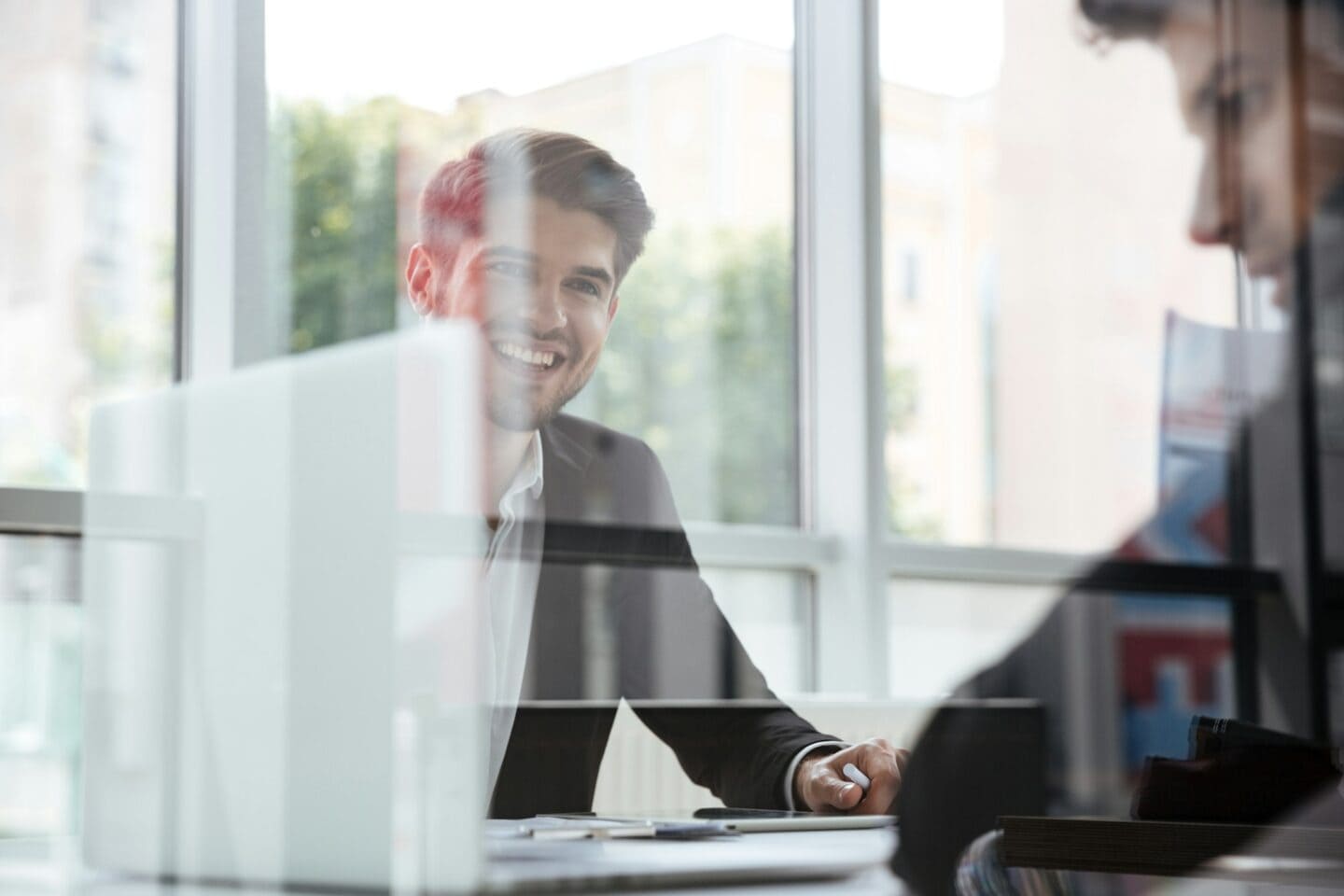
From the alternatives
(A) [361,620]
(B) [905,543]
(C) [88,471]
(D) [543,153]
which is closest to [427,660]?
(A) [361,620]

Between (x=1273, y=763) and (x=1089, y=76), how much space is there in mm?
2752

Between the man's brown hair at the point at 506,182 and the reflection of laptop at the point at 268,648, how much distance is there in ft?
1.08

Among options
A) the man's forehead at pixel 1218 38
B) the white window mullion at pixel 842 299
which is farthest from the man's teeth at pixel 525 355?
the man's forehead at pixel 1218 38

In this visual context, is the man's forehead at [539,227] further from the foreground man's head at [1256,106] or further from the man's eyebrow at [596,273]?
the foreground man's head at [1256,106]

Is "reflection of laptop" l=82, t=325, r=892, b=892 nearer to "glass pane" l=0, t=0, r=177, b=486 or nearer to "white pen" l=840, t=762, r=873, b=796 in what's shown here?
"glass pane" l=0, t=0, r=177, b=486

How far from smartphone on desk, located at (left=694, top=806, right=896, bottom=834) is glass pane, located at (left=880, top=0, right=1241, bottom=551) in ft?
5.29

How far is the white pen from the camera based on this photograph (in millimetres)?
2133

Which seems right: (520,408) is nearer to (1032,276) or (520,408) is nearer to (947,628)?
(947,628)

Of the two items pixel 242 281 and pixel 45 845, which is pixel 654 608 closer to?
pixel 242 281

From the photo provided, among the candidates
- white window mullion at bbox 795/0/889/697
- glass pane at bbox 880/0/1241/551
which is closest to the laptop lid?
white window mullion at bbox 795/0/889/697

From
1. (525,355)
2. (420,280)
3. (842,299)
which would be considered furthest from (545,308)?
(842,299)

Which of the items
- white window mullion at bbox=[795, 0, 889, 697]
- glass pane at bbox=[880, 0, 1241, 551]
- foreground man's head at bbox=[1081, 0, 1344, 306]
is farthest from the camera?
foreground man's head at bbox=[1081, 0, 1344, 306]

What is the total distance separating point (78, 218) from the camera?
2.10 metres

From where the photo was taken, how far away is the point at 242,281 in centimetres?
216
